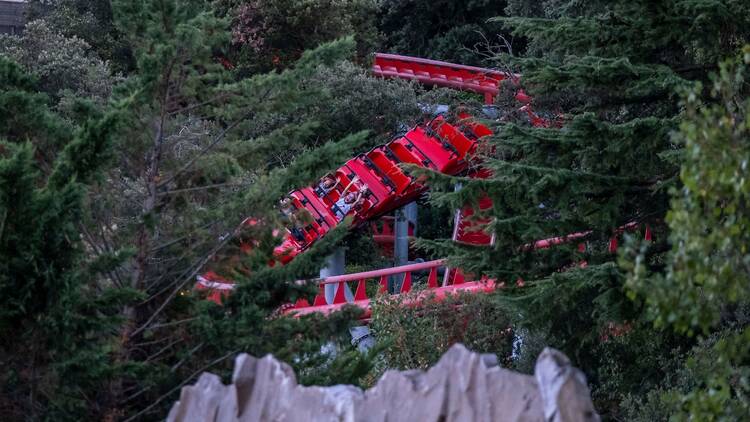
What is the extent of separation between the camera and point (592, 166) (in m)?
10.9

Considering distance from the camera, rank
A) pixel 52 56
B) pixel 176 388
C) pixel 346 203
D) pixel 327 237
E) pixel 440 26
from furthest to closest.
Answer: pixel 440 26
pixel 52 56
pixel 346 203
pixel 327 237
pixel 176 388

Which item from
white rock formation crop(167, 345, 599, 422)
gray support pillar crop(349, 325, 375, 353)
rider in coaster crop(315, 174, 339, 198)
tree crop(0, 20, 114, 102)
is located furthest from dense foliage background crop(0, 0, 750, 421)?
tree crop(0, 20, 114, 102)

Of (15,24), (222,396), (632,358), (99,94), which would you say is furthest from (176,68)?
(15,24)

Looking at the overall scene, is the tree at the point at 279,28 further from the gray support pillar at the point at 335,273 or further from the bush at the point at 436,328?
the bush at the point at 436,328

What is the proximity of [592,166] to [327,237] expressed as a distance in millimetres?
3554

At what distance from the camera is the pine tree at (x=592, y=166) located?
33.8ft

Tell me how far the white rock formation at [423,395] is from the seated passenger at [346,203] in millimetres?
10887

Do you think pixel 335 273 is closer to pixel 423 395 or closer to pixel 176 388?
pixel 176 388

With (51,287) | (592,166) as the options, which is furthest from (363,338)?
(51,287)

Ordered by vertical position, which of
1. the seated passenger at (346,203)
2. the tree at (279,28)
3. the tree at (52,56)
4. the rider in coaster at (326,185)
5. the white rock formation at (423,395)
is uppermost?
the white rock formation at (423,395)

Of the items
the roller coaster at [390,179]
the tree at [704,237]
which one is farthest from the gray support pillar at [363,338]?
the tree at [704,237]

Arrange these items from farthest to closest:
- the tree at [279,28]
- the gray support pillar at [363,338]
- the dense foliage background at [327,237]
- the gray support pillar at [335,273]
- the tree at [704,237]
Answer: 1. the tree at [279,28]
2. the gray support pillar at [335,273]
3. the gray support pillar at [363,338]
4. the dense foliage background at [327,237]
5. the tree at [704,237]

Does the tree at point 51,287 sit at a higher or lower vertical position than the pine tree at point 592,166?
higher

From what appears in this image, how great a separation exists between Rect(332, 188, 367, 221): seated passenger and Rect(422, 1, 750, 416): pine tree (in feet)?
18.3
